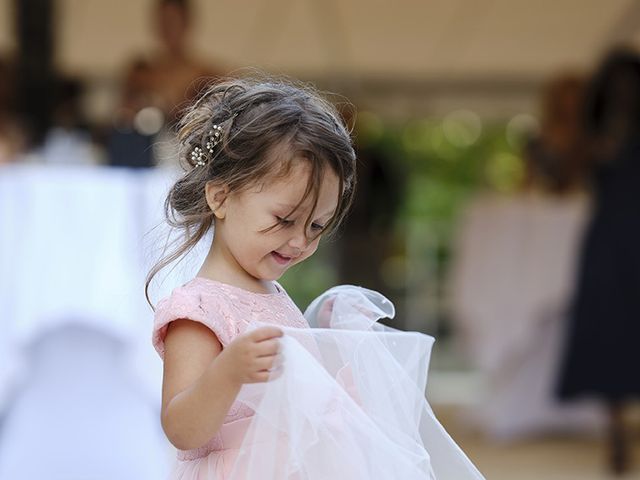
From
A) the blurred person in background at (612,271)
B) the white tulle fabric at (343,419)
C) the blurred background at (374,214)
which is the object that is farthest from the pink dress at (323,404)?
the blurred person in background at (612,271)

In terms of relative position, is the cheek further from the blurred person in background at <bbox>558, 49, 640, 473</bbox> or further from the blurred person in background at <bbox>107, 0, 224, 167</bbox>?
the blurred person in background at <bbox>558, 49, 640, 473</bbox>

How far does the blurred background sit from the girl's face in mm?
192

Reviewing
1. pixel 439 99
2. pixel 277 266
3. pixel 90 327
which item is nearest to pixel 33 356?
pixel 90 327

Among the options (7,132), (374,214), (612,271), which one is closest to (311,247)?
(7,132)

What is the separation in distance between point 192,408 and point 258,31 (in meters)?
6.24

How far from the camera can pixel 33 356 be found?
3203 millimetres

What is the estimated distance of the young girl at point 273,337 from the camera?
1.30 meters

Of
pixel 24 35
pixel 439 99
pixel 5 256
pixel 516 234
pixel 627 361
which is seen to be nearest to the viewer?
pixel 5 256

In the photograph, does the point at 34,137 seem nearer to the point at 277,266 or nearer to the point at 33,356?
the point at 33,356

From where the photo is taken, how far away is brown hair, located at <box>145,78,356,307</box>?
140 centimetres

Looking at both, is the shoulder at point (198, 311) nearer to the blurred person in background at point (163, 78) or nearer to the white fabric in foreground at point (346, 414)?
the white fabric in foreground at point (346, 414)

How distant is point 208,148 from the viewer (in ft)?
4.83

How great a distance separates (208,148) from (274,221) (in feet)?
0.47

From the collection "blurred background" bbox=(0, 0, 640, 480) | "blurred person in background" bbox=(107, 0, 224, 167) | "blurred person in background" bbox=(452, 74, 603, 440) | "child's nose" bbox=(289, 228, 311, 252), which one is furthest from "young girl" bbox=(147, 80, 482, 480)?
"blurred person in background" bbox=(452, 74, 603, 440)
